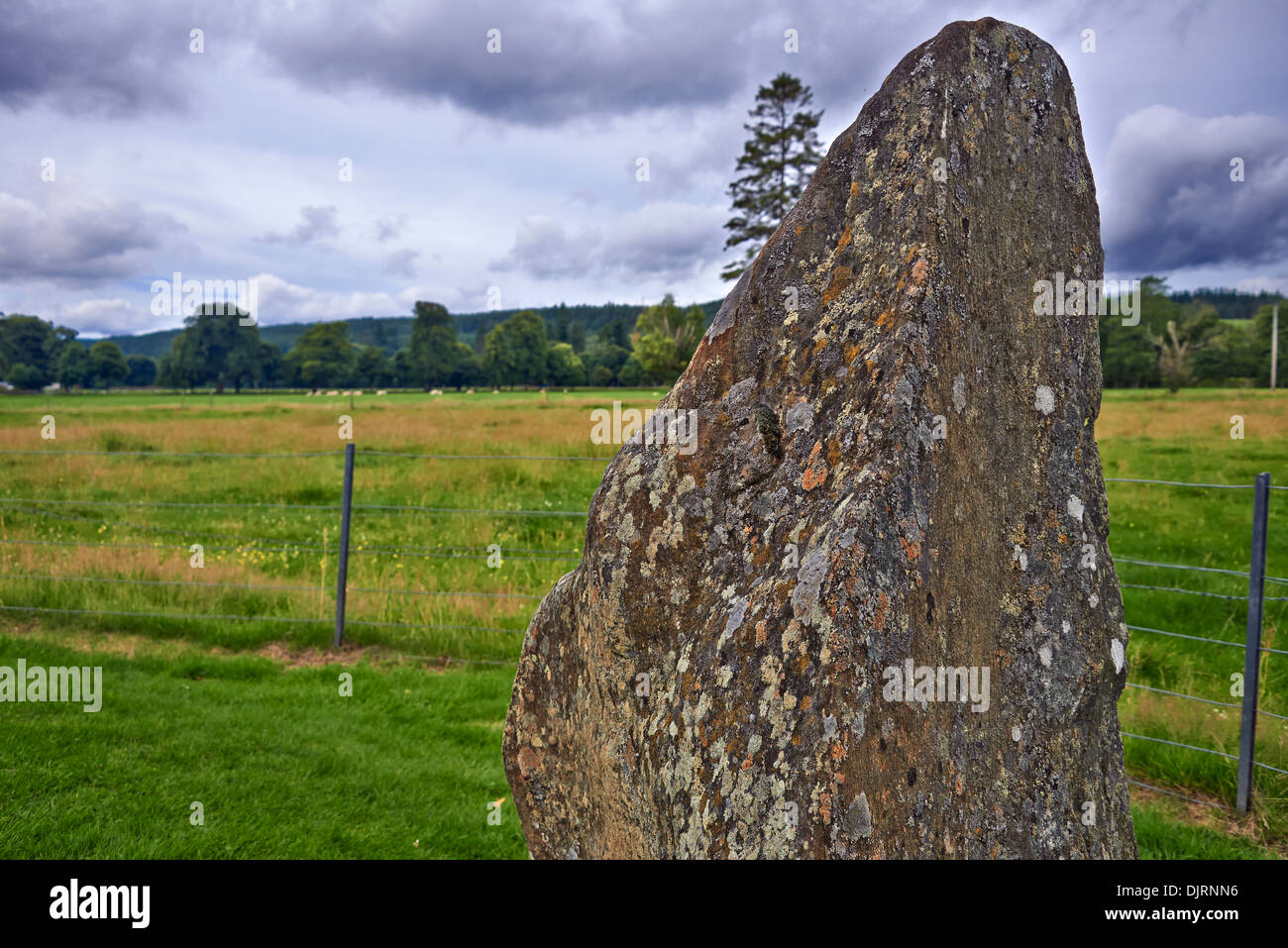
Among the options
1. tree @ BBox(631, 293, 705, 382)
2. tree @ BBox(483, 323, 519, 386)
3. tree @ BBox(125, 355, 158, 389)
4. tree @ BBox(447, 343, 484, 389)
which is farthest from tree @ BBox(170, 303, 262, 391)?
tree @ BBox(631, 293, 705, 382)

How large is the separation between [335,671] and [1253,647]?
7.17 meters

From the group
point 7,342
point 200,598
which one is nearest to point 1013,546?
point 200,598

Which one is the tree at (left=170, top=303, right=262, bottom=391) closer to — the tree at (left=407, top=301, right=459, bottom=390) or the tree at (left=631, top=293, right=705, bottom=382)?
the tree at (left=407, top=301, right=459, bottom=390)

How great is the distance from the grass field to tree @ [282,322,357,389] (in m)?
85.8

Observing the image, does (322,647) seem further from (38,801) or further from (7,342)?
(7,342)

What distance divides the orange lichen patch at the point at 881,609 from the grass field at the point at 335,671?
3428mm

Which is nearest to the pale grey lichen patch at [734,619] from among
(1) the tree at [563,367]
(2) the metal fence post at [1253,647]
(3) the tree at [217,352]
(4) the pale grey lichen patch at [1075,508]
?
(4) the pale grey lichen patch at [1075,508]

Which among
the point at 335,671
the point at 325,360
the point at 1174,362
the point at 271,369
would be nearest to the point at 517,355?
the point at 325,360

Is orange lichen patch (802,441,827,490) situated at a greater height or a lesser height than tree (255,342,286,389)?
lesser

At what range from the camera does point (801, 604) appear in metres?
2.25

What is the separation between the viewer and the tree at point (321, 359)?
317ft

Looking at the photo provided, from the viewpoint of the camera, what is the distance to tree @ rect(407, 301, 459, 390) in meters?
95.8

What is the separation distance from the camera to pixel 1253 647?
5.03 meters

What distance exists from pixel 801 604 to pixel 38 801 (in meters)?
4.93
